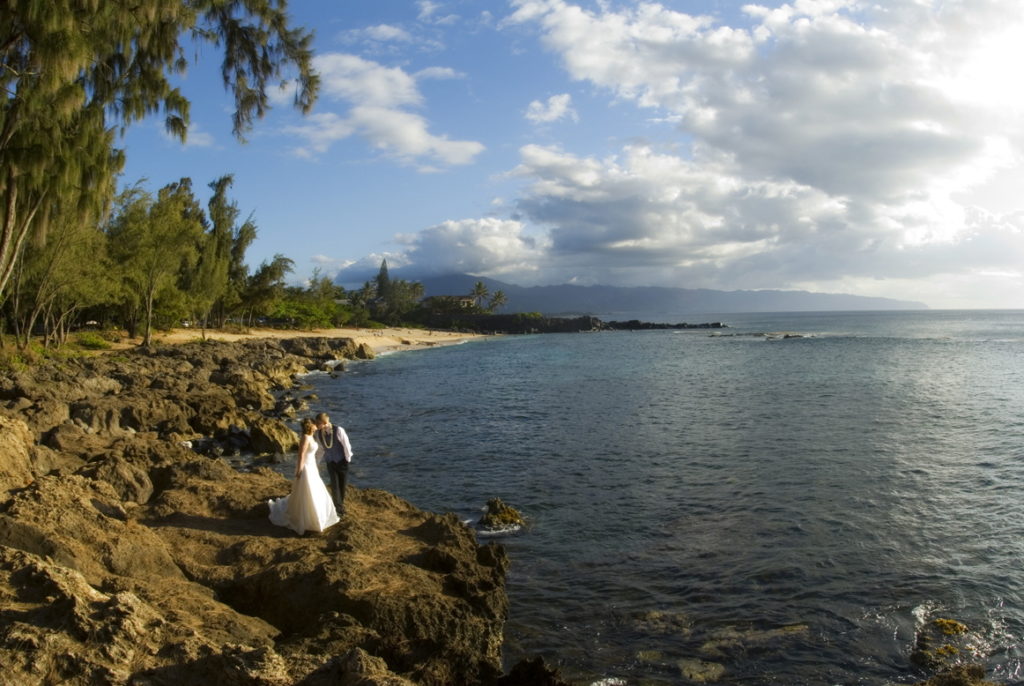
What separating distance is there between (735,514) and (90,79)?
22536mm

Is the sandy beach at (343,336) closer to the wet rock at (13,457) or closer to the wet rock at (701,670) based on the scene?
the wet rock at (13,457)

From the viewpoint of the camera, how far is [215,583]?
8992 mm

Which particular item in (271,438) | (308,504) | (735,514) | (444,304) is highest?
(444,304)

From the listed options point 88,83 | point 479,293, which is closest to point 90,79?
point 88,83

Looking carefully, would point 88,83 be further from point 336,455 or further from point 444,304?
point 444,304

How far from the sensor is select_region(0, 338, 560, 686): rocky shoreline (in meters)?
5.86

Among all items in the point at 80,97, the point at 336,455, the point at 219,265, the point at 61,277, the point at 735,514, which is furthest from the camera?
the point at 219,265

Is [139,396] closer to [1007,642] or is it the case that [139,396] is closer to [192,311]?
[1007,642]

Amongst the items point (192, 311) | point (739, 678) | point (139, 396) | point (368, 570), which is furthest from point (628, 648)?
point (192, 311)

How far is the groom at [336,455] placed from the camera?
12.4 m

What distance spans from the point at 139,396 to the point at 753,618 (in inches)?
888

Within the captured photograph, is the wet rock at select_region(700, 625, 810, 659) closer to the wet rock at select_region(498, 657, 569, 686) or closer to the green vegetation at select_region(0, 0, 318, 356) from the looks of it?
the wet rock at select_region(498, 657, 569, 686)

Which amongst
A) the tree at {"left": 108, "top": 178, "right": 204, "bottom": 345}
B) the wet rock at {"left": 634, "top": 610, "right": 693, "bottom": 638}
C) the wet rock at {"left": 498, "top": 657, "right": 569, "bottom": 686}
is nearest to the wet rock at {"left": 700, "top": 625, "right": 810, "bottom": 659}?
the wet rock at {"left": 634, "top": 610, "right": 693, "bottom": 638}

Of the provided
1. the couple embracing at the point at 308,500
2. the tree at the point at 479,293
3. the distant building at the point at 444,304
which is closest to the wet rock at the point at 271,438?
the couple embracing at the point at 308,500
